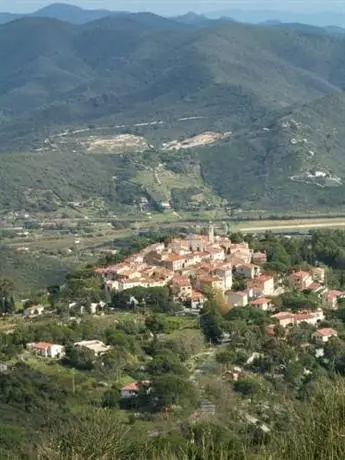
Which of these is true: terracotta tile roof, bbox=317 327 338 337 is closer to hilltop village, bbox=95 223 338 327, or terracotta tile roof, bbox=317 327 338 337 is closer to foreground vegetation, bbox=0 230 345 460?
foreground vegetation, bbox=0 230 345 460

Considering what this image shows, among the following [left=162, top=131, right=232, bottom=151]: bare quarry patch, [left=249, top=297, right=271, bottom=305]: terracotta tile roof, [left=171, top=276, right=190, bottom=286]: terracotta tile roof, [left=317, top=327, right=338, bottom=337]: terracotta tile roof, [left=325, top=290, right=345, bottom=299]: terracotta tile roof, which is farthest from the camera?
[left=162, top=131, right=232, bottom=151]: bare quarry patch

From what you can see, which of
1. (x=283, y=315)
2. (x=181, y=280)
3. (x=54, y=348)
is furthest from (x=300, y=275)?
(x=54, y=348)

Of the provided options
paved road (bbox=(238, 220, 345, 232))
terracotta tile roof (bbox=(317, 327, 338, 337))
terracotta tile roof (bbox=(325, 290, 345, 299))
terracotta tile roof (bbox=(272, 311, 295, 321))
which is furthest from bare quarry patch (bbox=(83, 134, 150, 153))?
terracotta tile roof (bbox=(317, 327, 338, 337))

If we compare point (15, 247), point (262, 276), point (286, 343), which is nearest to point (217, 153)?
point (15, 247)

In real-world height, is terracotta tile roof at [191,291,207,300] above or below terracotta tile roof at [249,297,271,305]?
above

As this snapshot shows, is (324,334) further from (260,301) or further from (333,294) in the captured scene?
(333,294)

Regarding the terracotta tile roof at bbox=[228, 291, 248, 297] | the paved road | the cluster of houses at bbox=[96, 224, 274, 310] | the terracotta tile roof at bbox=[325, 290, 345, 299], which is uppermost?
the cluster of houses at bbox=[96, 224, 274, 310]

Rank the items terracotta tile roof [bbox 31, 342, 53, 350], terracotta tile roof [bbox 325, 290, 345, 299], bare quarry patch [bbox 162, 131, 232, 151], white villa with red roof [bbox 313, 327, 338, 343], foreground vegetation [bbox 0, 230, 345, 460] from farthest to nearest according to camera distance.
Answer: bare quarry patch [bbox 162, 131, 232, 151], terracotta tile roof [bbox 325, 290, 345, 299], white villa with red roof [bbox 313, 327, 338, 343], terracotta tile roof [bbox 31, 342, 53, 350], foreground vegetation [bbox 0, 230, 345, 460]

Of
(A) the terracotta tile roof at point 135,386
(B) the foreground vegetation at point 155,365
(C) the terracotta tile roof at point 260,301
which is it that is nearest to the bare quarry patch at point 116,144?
(B) the foreground vegetation at point 155,365

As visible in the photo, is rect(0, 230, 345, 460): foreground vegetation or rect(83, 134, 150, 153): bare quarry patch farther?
rect(83, 134, 150, 153): bare quarry patch
